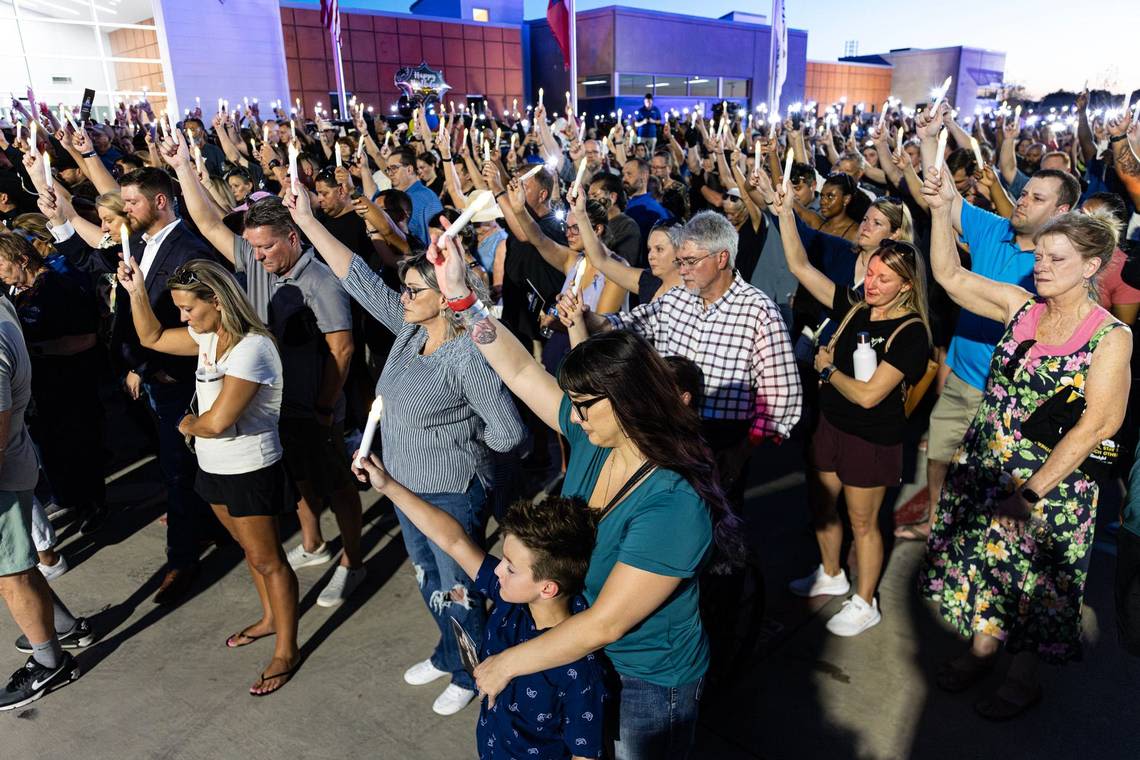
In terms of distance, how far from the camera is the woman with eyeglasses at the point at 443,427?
2816mm

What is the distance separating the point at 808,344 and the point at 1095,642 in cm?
201

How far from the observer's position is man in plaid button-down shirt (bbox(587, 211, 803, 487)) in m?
3.29

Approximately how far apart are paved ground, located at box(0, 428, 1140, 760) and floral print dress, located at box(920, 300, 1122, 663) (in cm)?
36

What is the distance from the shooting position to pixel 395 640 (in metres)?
3.69

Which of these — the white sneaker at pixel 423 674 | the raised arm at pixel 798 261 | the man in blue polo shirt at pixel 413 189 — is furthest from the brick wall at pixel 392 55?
the white sneaker at pixel 423 674

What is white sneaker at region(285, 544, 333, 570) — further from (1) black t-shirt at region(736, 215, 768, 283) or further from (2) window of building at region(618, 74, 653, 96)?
(2) window of building at region(618, 74, 653, 96)

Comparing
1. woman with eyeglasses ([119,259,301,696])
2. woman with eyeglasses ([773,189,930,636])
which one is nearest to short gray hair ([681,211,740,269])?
woman with eyeglasses ([773,189,930,636])

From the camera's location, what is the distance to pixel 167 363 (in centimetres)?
400

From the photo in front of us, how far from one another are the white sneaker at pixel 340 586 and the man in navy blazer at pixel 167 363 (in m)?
0.84

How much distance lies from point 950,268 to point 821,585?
1687 mm

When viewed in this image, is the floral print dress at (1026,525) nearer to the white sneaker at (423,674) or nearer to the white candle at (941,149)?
the white candle at (941,149)

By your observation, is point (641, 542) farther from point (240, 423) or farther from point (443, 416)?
point (240, 423)

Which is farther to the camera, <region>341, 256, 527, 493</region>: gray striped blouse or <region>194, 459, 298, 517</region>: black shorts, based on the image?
<region>194, 459, 298, 517</region>: black shorts

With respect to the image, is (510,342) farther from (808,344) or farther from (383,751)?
(808,344)
